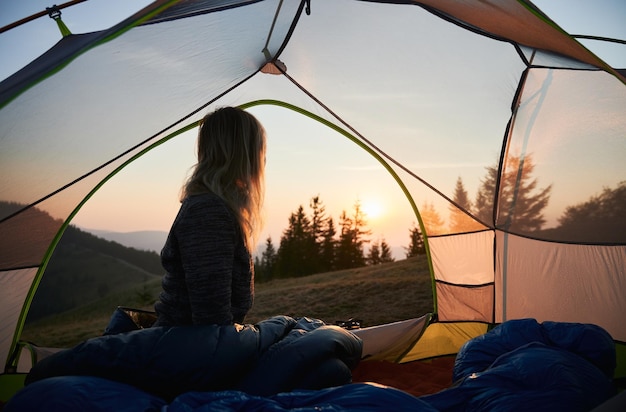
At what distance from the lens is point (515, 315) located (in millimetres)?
3740

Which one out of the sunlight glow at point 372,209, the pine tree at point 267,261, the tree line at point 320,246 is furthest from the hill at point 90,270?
the sunlight glow at point 372,209

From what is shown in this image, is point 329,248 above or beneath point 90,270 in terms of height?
beneath

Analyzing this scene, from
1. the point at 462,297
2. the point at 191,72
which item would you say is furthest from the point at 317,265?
the point at 191,72

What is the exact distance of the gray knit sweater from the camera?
76.2 inches

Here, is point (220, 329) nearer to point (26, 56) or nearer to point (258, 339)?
point (258, 339)

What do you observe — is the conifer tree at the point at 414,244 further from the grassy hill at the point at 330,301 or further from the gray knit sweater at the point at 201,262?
the gray knit sweater at the point at 201,262

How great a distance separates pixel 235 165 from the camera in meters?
2.21

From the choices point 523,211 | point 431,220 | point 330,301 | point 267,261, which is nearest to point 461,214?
point 431,220

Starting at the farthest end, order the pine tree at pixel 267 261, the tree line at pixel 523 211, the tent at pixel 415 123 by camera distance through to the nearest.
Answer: the pine tree at pixel 267 261, the tree line at pixel 523 211, the tent at pixel 415 123

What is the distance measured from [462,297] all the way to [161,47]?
2.57m

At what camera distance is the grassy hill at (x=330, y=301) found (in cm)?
870

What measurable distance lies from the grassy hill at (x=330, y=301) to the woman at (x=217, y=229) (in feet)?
19.2

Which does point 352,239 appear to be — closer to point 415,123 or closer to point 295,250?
point 295,250

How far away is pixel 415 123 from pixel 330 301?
608cm
